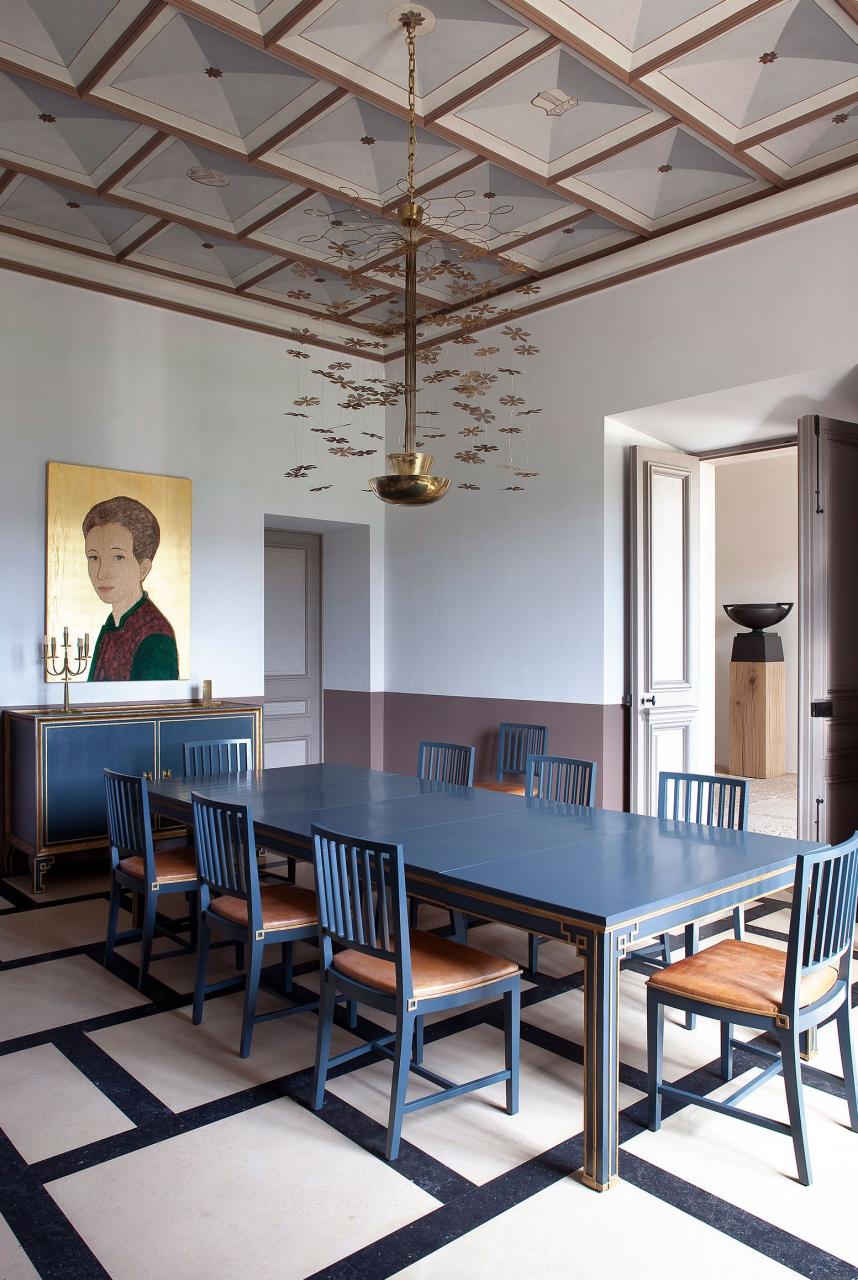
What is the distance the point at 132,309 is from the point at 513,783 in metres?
4.05

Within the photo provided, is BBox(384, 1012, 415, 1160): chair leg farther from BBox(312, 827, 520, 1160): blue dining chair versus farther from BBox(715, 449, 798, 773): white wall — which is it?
BBox(715, 449, 798, 773): white wall

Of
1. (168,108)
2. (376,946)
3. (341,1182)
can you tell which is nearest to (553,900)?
(376,946)

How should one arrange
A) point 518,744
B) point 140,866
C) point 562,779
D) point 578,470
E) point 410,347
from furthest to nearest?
1. point 518,744
2. point 578,470
3. point 562,779
4. point 140,866
5. point 410,347

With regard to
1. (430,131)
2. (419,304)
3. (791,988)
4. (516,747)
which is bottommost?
(791,988)

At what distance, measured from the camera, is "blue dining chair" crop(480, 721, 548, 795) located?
599cm

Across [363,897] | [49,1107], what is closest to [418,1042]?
[363,897]

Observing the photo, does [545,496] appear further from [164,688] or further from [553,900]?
[553,900]

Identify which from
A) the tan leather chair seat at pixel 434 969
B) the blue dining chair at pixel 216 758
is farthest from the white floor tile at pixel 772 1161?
the blue dining chair at pixel 216 758

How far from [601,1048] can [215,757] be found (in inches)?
128

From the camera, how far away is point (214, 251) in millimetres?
5879

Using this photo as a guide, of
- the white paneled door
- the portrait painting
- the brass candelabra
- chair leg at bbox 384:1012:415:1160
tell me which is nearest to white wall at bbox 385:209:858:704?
the white paneled door

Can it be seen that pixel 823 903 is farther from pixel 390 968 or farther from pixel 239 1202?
pixel 239 1202

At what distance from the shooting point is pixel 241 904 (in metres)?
3.40

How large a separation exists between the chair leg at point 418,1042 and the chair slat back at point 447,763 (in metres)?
1.79
